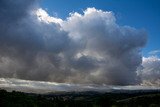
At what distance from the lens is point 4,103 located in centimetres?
18575

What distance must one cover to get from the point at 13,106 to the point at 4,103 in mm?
6285

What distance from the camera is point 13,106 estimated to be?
18950cm
